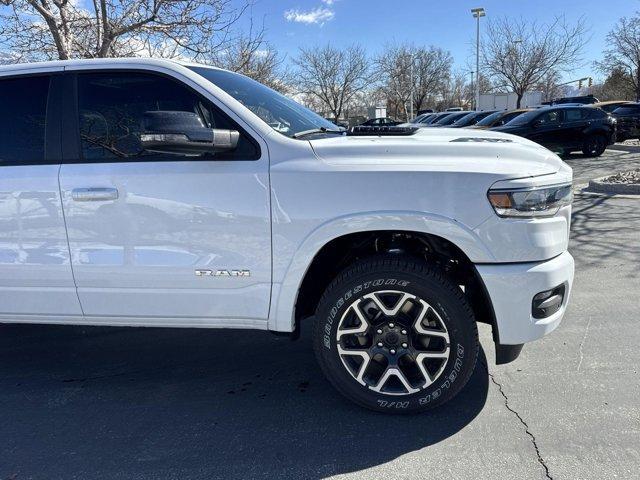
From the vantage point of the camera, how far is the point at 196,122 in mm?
2781

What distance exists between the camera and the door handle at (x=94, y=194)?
2959 millimetres

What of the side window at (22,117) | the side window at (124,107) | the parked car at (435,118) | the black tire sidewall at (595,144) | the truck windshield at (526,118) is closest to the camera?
the side window at (124,107)

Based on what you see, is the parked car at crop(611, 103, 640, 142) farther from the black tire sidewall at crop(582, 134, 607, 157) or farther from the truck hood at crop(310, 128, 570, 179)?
the truck hood at crop(310, 128, 570, 179)

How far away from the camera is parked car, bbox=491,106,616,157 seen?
15.9 meters

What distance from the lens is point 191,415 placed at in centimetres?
309

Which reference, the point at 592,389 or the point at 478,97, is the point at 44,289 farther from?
the point at 478,97

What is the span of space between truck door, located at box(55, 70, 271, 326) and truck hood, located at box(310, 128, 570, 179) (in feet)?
1.42

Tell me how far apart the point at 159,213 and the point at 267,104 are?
1106 mm

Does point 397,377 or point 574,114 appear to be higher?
point 574,114

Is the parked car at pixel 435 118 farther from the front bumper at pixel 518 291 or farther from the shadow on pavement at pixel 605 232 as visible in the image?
the front bumper at pixel 518 291

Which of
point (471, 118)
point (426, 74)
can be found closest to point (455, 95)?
point (426, 74)

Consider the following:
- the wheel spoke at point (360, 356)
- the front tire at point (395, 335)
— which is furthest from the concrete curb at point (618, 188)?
the wheel spoke at point (360, 356)

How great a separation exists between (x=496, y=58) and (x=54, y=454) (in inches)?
1497

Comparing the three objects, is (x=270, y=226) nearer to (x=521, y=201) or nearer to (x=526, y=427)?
(x=521, y=201)
